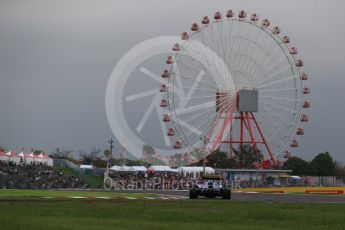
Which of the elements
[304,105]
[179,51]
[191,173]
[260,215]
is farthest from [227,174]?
[260,215]

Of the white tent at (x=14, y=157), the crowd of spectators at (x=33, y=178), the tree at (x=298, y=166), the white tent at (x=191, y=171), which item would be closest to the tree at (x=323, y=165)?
the tree at (x=298, y=166)

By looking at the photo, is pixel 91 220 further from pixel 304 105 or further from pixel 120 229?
pixel 304 105

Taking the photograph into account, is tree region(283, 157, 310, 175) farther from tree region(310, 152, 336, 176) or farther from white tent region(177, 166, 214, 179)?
white tent region(177, 166, 214, 179)

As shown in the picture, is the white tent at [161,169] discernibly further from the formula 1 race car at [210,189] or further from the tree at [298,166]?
the tree at [298,166]

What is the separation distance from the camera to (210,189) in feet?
166

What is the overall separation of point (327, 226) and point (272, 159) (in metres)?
84.8

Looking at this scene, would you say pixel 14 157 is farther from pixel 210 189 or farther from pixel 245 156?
pixel 245 156

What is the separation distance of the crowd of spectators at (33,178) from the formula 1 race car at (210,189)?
27432 mm

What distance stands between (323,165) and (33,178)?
94005mm

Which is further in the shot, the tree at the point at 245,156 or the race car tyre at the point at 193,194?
the tree at the point at 245,156

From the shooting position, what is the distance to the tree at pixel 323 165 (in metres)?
155

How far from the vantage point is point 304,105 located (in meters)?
101

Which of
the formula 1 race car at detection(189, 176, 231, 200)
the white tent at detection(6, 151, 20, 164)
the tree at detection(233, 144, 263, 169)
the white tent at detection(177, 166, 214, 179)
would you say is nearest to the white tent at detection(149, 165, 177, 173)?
the white tent at detection(177, 166, 214, 179)

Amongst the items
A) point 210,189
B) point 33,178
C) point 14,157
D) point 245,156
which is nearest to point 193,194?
point 210,189
